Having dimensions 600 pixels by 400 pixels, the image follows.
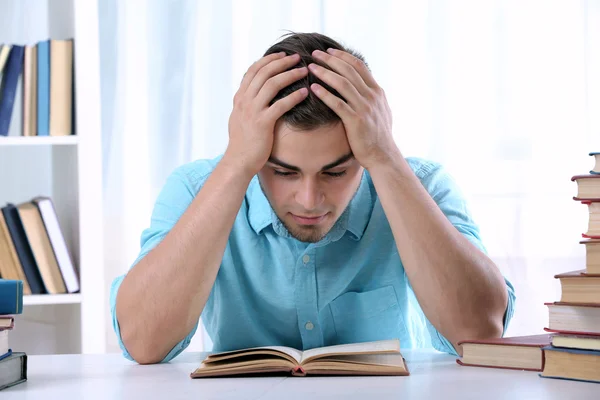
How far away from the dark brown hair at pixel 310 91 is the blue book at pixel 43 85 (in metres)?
1.08

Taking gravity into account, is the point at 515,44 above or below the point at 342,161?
above

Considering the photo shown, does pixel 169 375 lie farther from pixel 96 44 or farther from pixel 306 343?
pixel 96 44

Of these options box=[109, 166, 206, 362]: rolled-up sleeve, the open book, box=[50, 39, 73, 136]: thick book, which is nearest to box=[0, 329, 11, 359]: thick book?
the open book

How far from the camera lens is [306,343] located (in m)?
1.47

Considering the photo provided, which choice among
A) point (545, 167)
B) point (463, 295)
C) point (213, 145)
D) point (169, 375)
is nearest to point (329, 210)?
point (463, 295)

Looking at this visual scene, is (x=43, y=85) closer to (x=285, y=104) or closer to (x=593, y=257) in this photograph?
(x=285, y=104)

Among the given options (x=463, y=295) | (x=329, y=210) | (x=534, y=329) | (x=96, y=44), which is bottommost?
(x=534, y=329)

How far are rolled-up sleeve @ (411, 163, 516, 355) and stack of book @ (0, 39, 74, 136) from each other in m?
1.19

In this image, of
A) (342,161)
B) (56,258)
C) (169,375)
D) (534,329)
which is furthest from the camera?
(534,329)

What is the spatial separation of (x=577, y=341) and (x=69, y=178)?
5.83ft

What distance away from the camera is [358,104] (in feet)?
4.22

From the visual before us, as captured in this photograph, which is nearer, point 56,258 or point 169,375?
point 169,375

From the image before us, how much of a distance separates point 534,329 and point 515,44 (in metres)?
0.96

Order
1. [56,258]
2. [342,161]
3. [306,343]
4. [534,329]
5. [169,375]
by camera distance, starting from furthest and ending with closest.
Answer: [534,329] → [56,258] → [306,343] → [342,161] → [169,375]
